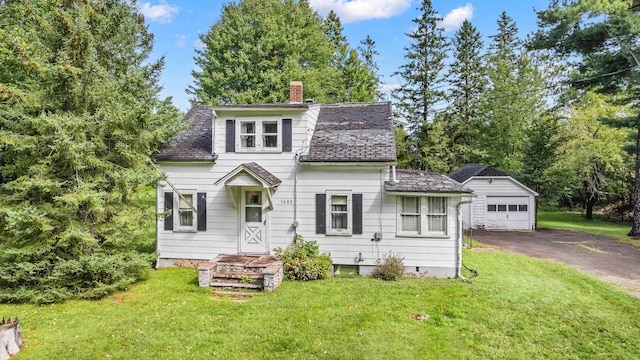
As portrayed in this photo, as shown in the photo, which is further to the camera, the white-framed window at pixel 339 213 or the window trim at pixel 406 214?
the white-framed window at pixel 339 213

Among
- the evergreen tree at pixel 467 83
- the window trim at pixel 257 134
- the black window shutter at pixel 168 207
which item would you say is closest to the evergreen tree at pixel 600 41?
the evergreen tree at pixel 467 83

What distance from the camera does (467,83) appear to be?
31.4 m

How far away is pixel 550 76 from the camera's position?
3350 cm

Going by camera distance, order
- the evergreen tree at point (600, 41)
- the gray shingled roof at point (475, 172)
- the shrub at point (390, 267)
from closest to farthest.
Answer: the shrub at point (390, 267)
the evergreen tree at point (600, 41)
the gray shingled roof at point (475, 172)

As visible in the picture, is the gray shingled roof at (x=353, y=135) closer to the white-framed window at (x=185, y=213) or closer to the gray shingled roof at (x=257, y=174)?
the gray shingled roof at (x=257, y=174)

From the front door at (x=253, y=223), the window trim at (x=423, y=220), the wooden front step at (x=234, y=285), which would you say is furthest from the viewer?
the front door at (x=253, y=223)

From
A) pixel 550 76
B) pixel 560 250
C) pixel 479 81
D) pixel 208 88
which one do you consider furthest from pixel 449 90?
pixel 208 88

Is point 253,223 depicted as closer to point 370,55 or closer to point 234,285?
point 234,285

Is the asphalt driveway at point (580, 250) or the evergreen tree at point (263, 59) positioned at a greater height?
the evergreen tree at point (263, 59)

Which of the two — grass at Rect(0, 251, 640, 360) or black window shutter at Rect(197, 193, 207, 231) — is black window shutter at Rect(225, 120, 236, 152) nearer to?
black window shutter at Rect(197, 193, 207, 231)

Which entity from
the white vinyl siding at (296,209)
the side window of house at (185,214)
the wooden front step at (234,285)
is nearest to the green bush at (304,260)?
the white vinyl siding at (296,209)

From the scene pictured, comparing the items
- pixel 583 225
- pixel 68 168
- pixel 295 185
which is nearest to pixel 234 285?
pixel 295 185

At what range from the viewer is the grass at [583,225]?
2038 centimetres

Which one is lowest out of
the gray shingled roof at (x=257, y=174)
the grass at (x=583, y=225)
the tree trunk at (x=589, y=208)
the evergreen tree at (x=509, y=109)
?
the grass at (x=583, y=225)
